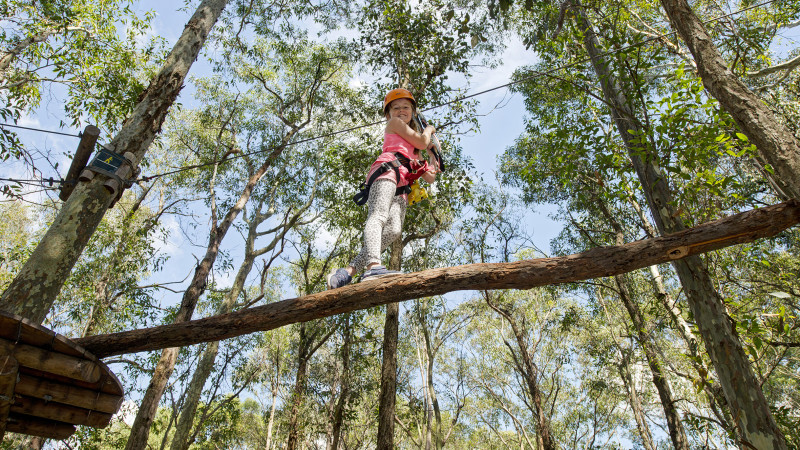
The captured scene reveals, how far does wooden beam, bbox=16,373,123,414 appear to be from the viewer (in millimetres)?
2446

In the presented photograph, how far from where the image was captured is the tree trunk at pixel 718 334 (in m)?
2.97

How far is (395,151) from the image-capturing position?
10.9ft

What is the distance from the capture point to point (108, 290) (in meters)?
9.69

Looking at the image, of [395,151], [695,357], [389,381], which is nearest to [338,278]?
[395,151]

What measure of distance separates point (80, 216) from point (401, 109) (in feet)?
7.41

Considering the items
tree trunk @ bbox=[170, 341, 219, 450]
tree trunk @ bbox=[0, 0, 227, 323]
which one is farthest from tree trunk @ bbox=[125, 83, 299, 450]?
tree trunk @ bbox=[0, 0, 227, 323]

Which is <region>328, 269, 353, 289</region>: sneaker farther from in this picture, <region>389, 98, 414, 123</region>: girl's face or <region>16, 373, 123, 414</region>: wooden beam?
<region>16, 373, 123, 414</region>: wooden beam

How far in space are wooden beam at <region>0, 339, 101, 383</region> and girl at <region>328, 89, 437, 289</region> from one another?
138 cm

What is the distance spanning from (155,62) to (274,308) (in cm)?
989

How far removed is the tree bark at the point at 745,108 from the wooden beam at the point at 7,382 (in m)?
4.05

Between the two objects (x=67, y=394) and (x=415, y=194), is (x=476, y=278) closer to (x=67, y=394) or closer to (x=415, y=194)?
(x=415, y=194)

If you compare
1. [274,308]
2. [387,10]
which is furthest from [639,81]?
[387,10]

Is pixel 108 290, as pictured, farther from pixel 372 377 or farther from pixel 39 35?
pixel 372 377

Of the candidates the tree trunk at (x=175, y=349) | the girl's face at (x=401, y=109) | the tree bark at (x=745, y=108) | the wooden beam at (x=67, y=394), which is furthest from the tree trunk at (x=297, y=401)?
the tree bark at (x=745, y=108)
